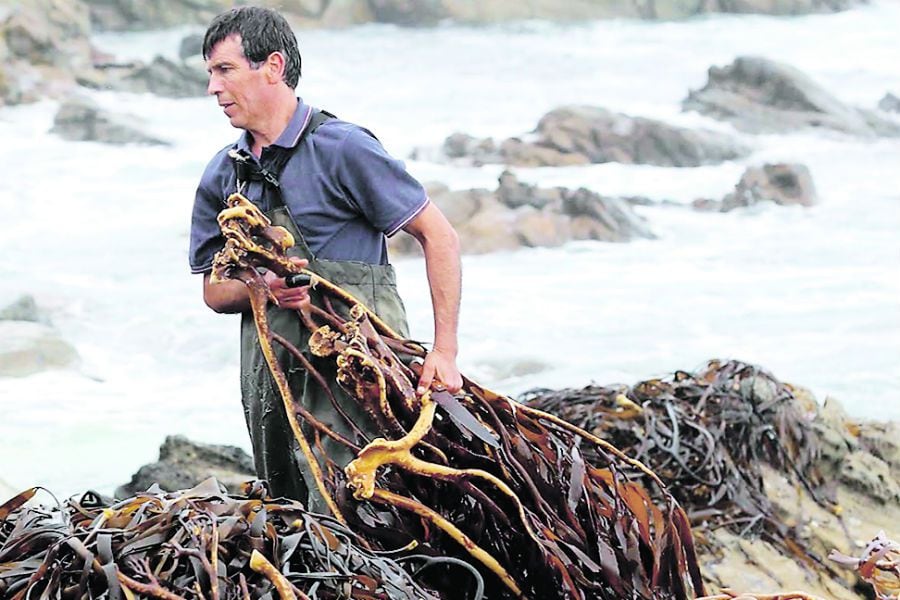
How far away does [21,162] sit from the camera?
1714cm

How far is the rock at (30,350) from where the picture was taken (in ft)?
32.6

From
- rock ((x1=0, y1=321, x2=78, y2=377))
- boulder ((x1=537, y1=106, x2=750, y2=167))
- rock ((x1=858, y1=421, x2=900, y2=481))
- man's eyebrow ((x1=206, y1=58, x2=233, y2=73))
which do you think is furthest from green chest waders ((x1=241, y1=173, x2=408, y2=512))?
boulder ((x1=537, y1=106, x2=750, y2=167))

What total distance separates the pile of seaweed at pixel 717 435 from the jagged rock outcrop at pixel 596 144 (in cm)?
1255

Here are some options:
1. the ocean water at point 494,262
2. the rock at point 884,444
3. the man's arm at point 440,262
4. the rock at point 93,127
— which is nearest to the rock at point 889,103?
the ocean water at point 494,262

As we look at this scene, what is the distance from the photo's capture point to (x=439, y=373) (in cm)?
294

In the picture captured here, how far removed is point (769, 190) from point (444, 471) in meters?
14.2

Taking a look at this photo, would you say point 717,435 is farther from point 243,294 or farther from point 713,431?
point 243,294

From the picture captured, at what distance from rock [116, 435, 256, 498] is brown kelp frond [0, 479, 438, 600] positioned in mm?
2919

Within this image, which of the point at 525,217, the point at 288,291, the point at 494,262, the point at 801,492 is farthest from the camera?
the point at 525,217

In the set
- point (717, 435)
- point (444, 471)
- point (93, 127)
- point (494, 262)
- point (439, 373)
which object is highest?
point (439, 373)

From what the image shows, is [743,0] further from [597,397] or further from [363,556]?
[363,556]

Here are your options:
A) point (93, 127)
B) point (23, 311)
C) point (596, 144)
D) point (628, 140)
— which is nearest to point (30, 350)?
point (23, 311)

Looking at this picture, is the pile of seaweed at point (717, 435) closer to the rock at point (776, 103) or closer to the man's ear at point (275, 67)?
the man's ear at point (275, 67)

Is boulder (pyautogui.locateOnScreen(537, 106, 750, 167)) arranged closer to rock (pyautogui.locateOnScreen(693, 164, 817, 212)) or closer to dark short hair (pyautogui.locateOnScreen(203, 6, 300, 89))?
rock (pyautogui.locateOnScreen(693, 164, 817, 212))
